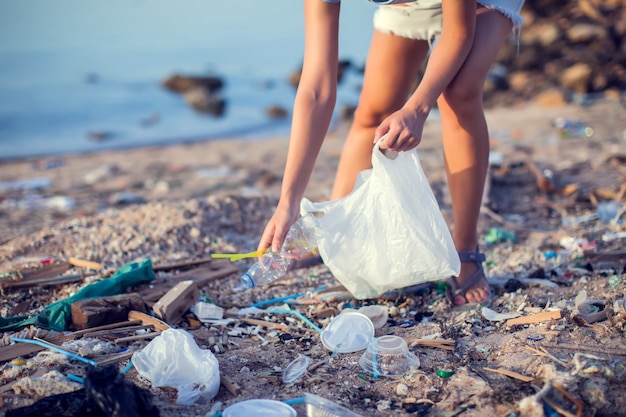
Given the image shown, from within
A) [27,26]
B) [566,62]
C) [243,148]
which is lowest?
[243,148]

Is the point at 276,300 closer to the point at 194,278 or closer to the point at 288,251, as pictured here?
the point at 288,251

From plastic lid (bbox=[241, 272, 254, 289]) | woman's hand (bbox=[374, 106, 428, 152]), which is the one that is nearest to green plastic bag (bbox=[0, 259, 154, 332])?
plastic lid (bbox=[241, 272, 254, 289])

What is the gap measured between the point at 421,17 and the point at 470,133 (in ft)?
1.96

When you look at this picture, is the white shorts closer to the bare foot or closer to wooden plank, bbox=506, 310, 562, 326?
the bare foot

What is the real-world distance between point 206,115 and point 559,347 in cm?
973

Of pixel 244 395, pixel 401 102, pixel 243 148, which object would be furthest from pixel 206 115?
pixel 244 395

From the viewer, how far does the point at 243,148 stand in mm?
7953

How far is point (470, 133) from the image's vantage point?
2703 millimetres

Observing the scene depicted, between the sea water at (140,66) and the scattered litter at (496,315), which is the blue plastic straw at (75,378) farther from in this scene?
the sea water at (140,66)

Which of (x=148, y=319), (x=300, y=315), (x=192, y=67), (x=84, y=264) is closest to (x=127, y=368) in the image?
(x=148, y=319)

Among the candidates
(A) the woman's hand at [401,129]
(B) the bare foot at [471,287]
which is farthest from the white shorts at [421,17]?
(B) the bare foot at [471,287]

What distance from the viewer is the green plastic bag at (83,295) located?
2.52 metres

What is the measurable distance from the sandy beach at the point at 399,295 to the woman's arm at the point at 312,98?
2.19 ft

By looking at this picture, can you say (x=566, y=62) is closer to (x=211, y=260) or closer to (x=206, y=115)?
(x=206, y=115)
